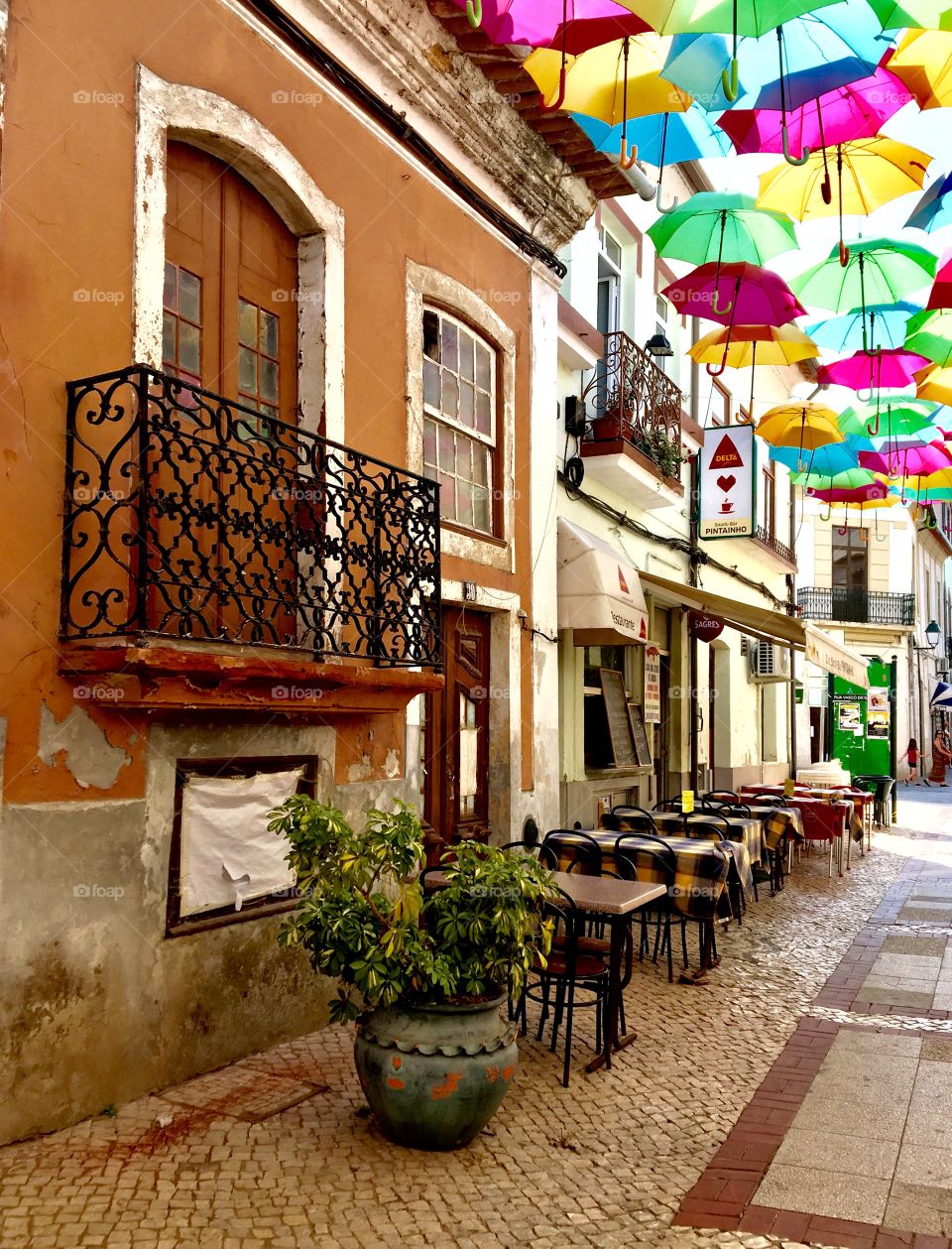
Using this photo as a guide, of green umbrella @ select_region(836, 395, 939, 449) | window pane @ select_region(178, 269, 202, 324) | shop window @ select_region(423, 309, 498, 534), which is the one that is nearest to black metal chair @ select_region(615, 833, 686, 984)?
shop window @ select_region(423, 309, 498, 534)

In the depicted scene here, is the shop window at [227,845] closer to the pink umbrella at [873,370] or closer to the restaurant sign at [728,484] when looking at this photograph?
the pink umbrella at [873,370]

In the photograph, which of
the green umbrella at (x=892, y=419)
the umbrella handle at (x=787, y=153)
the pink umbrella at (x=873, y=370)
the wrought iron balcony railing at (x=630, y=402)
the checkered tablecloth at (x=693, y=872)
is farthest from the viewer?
the green umbrella at (x=892, y=419)

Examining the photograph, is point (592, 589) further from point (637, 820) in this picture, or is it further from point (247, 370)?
point (247, 370)

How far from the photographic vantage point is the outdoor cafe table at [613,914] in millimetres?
5582

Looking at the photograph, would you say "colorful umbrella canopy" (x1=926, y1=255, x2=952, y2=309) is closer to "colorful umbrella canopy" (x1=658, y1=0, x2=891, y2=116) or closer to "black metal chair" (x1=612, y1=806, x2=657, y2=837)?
"colorful umbrella canopy" (x1=658, y1=0, x2=891, y2=116)

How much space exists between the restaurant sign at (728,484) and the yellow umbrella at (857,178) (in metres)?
A: 5.46

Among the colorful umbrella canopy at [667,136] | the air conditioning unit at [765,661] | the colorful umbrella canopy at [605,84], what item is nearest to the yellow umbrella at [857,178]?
→ the colorful umbrella canopy at [667,136]

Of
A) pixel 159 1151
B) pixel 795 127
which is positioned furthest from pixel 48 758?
→ pixel 795 127

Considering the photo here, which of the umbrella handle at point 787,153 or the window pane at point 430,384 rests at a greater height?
the umbrella handle at point 787,153

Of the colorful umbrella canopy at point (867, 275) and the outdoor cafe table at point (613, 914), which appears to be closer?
the outdoor cafe table at point (613, 914)

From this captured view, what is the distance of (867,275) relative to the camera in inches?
429

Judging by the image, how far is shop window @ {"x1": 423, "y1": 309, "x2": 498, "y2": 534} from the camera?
798 cm

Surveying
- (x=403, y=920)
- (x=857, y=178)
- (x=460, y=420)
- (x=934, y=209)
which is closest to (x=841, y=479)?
(x=857, y=178)

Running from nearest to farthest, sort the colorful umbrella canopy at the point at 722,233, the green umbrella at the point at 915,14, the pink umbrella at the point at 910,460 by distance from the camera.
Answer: the green umbrella at the point at 915,14 → the colorful umbrella canopy at the point at 722,233 → the pink umbrella at the point at 910,460
